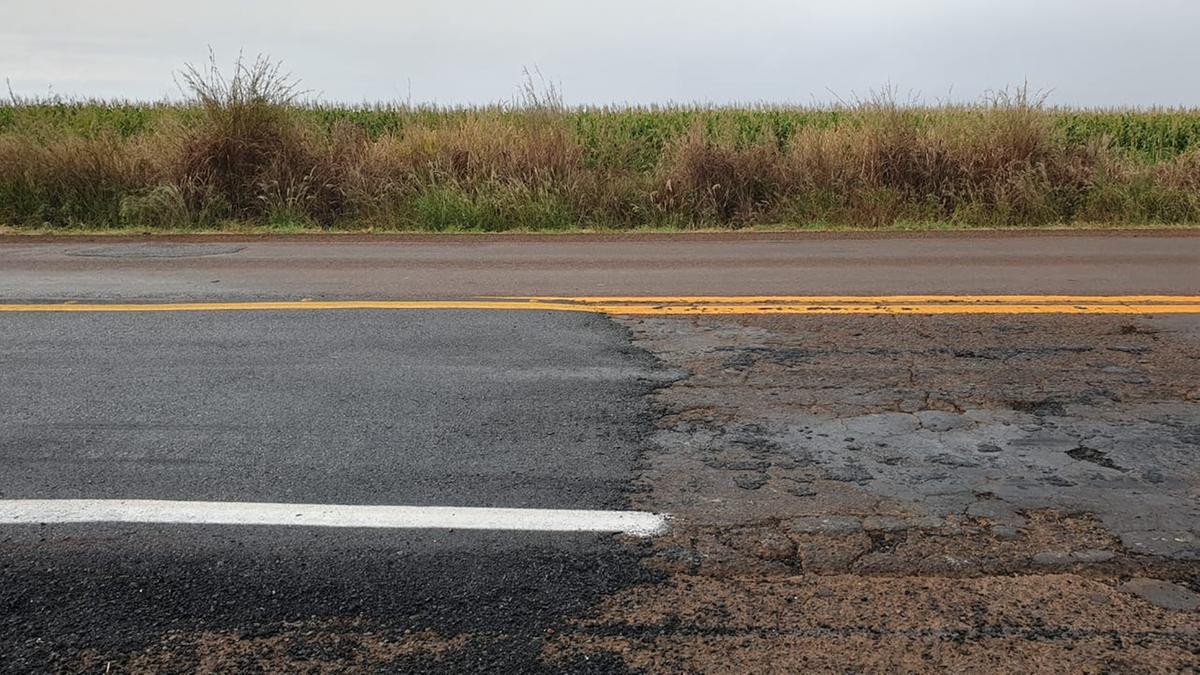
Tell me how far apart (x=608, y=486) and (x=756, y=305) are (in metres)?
3.58

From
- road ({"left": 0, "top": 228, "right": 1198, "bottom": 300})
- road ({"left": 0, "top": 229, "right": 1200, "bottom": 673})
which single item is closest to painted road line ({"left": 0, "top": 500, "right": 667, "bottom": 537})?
road ({"left": 0, "top": 229, "right": 1200, "bottom": 673})

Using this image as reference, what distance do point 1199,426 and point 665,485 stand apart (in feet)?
7.90

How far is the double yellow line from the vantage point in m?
7.00

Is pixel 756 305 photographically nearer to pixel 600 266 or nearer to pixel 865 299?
pixel 865 299

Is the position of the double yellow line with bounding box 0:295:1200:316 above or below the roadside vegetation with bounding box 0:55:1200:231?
below

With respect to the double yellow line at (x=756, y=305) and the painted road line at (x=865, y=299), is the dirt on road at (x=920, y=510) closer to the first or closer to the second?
the double yellow line at (x=756, y=305)

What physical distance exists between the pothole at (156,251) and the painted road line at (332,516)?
→ 7040 millimetres

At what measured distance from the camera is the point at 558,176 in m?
15.0

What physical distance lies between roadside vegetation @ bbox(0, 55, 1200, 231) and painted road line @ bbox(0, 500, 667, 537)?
1026cm

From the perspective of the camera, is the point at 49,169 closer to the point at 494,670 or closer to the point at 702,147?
the point at 702,147

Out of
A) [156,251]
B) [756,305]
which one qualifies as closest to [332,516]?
[756,305]

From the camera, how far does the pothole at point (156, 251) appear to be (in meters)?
10.4

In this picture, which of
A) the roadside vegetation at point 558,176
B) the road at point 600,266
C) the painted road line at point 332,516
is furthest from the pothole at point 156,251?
the painted road line at point 332,516

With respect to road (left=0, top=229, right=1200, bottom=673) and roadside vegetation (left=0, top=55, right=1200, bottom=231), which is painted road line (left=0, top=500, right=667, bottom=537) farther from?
roadside vegetation (left=0, top=55, right=1200, bottom=231)
